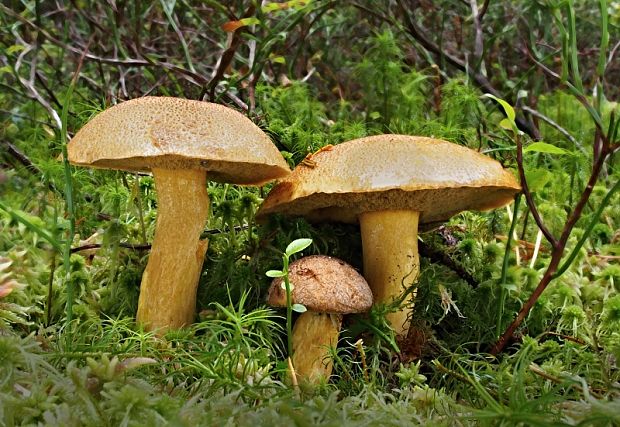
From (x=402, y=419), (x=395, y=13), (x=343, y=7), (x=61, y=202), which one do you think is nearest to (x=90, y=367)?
(x=402, y=419)

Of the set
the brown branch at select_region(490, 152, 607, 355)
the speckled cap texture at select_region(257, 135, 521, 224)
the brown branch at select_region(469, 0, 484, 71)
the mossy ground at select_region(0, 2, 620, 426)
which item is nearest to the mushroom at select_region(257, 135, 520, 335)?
the speckled cap texture at select_region(257, 135, 521, 224)

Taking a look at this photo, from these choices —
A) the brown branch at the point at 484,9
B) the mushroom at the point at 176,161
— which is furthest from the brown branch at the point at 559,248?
the brown branch at the point at 484,9

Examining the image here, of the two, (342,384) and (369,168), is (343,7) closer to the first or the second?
(369,168)

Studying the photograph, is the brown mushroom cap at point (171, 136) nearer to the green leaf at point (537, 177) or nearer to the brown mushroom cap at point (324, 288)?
the brown mushroom cap at point (324, 288)

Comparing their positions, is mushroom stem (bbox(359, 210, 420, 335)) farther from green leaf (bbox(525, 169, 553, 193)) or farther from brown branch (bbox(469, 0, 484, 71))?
brown branch (bbox(469, 0, 484, 71))

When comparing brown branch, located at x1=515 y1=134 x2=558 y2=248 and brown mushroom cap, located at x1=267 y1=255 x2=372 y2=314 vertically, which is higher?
brown branch, located at x1=515 y1=134 x2=558 y2=248

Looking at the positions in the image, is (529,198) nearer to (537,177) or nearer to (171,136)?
(537,177)
